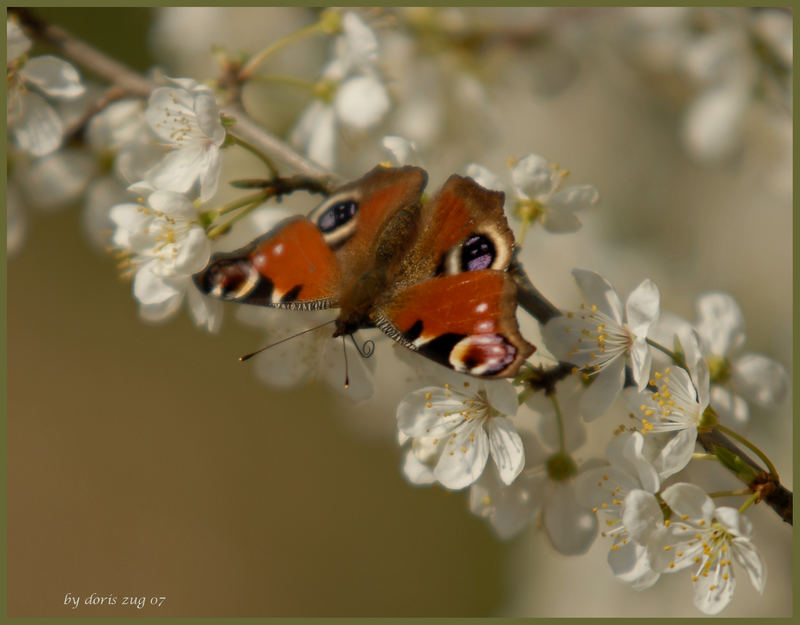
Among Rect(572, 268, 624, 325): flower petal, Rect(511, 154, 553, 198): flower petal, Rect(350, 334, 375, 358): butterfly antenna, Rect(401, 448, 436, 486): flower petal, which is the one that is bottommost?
Rect(401, 448, 436, 486): flower petal

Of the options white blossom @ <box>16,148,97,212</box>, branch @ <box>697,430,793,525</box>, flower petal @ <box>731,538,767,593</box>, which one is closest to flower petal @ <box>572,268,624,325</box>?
branch @ <box>697,430,793,525</box>

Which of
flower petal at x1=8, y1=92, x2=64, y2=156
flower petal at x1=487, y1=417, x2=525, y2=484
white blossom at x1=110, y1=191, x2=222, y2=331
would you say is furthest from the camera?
flower petal at x1=8, y1=92, x2=64, y2=156

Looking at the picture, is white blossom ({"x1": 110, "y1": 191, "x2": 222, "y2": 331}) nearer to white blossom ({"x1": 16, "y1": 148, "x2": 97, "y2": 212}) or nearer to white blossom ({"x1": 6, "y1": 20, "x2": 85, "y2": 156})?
white blossom ({"x1": 6, "y1": 20, "x2": 85, "y2": 156})

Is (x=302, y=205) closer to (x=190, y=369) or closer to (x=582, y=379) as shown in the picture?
(x=582, y=379)

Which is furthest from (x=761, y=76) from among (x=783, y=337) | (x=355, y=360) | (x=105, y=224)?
(x=105, y=224)

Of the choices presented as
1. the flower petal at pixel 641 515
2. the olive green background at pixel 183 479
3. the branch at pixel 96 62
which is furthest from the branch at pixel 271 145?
the olive green background at pixel 183 479

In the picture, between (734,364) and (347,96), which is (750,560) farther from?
(347,96)

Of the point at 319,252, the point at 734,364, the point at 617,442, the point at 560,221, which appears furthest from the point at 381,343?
the point at 734,364
